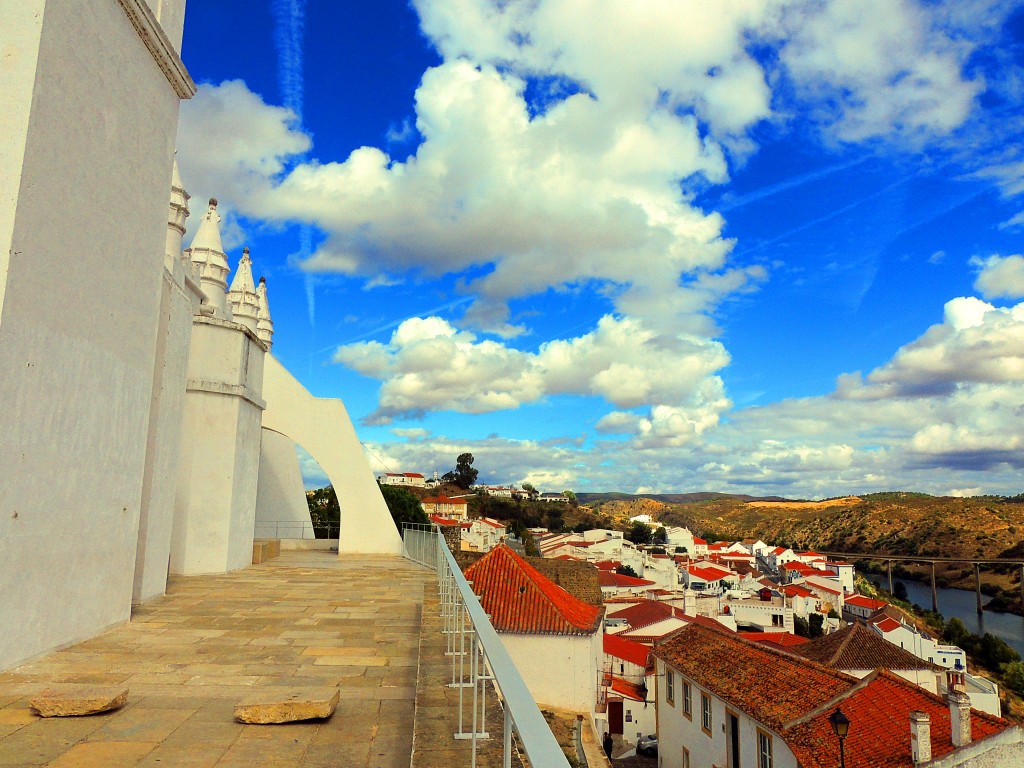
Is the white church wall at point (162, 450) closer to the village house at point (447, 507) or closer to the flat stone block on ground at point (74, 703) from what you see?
the flat stone block on ground at point (74, 703)

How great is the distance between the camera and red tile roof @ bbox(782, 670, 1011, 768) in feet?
43.4

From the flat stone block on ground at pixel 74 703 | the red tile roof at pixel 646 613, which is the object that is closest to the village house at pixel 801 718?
the flat stone block on ground at pixel 74 703

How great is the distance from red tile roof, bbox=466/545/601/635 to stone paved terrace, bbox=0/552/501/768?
934 cm

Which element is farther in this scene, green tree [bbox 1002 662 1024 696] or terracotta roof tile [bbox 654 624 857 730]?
green tree [bbox 1002 662 1024 696]

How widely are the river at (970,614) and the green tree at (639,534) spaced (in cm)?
2951

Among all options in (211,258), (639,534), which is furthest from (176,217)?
(639,534)

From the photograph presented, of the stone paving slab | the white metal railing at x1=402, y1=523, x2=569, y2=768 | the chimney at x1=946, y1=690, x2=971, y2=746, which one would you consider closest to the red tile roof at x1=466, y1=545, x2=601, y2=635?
the chimney at x1=946, y1=690, x2=971, y2=746

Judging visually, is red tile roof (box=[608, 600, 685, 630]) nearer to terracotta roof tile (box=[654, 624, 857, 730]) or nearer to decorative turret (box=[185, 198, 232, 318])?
terracotta roof tile (box=[654, 624, 857, 730])

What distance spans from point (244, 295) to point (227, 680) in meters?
18.2

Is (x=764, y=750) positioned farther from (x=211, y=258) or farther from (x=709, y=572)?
(x=709, y=572)

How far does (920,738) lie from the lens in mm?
13016

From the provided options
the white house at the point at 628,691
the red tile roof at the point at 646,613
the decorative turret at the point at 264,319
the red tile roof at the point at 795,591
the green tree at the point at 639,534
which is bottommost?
the white house at the point at 628,691

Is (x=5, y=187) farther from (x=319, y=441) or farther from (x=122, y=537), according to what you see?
(x=319, y=441)

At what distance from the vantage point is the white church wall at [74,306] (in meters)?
4.84
